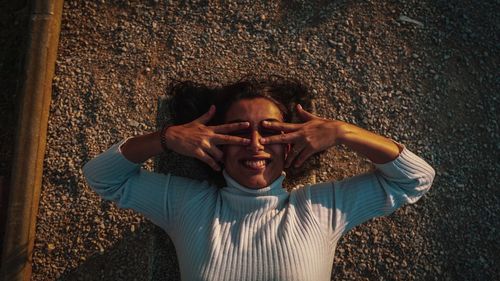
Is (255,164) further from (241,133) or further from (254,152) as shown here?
(241,133)

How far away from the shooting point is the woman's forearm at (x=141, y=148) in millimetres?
2303

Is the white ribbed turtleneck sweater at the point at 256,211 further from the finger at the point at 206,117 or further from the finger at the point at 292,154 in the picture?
the finger at the point at 206,117

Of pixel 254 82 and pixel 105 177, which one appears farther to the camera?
pixel 254 82

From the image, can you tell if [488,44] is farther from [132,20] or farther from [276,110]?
[132,20]

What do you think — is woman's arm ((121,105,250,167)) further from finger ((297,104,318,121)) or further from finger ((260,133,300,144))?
finger ((297,104,318,121))

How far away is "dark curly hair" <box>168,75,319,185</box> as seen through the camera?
254cm

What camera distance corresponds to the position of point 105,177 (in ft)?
7.43

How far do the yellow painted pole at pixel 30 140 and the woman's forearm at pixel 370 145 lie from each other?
2232 millimetres

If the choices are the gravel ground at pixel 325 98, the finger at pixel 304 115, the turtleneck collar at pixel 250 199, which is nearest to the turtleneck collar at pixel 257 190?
the turtleneck collar at pixel 250 199

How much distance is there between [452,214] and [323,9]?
1.87 m

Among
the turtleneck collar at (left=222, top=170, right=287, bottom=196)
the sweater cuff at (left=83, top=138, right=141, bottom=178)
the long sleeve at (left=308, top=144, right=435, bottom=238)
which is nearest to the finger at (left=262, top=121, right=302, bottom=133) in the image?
the turtleneck collar at (left=222, top=170, right=287, bottom=196)

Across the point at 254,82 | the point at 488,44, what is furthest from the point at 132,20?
the point at 488,44

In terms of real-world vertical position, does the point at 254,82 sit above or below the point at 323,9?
below

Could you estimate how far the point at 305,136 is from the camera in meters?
2.27
